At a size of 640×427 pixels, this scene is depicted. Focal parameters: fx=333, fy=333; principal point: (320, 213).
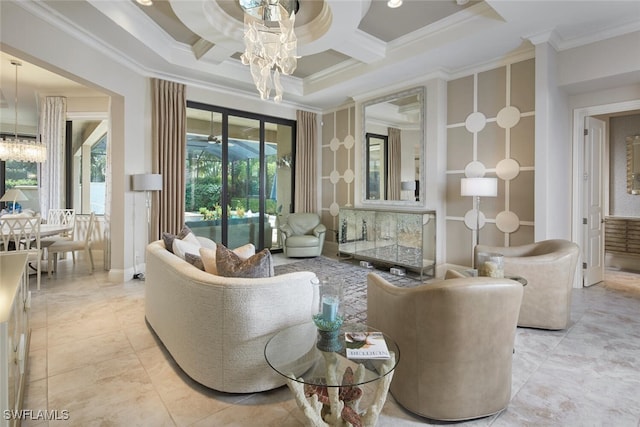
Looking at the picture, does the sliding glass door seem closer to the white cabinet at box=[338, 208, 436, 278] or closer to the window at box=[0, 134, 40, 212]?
the white cabinet at box=[338, 208, 436, 278]

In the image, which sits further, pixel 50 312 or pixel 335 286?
pixel 50 312

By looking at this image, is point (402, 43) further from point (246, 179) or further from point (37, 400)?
point (37, 400)

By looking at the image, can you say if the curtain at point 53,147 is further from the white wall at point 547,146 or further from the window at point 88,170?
the white wall at point 547,146

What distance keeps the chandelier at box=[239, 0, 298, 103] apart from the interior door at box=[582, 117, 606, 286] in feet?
13.1

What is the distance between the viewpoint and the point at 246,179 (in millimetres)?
6480

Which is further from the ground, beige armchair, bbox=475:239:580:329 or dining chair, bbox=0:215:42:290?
dining chair, bbox=0:215:42:290

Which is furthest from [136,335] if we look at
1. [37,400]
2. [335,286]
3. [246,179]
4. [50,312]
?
[246,179]

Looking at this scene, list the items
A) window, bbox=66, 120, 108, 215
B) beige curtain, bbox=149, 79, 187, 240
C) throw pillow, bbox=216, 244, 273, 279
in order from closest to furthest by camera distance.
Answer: throw pillow, bbox=216, 244, 273, 279 < beige curtain, bbox=149, 79, 187, 240 < window, bbox=66, 120, 108, 215

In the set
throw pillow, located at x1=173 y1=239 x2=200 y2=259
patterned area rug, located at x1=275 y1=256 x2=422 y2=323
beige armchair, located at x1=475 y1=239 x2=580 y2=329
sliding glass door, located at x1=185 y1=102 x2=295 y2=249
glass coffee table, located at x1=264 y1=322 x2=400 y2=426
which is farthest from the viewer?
sliding glass door, located at x1=185 y1=102 x2=295 y2=249

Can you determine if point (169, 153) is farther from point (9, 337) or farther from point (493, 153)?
point (493, 153)

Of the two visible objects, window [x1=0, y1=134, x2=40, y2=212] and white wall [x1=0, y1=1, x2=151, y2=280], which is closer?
white wall [x1=0, y1=1, x2=151, y2=280]

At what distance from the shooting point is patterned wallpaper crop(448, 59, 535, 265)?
4.27m

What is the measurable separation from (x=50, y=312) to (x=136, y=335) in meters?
1.28

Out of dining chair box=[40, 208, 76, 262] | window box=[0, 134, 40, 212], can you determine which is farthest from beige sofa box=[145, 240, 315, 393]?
window box=[0, 134, 40, 212]
